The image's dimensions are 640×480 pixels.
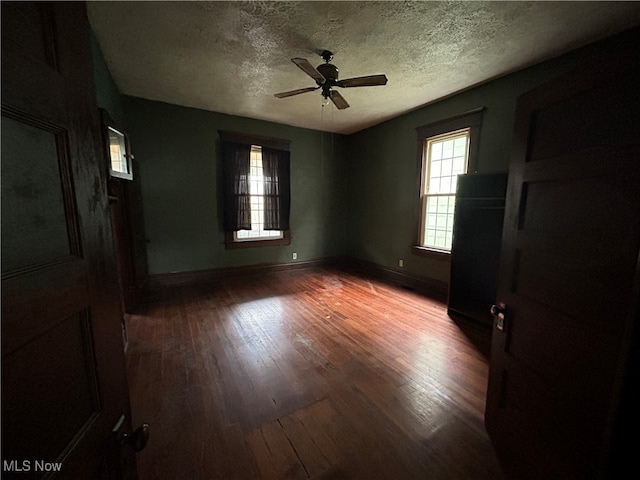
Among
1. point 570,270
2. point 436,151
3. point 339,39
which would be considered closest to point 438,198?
point 436,151

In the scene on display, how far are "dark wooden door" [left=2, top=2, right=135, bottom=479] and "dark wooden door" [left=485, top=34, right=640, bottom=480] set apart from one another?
4.88 ft

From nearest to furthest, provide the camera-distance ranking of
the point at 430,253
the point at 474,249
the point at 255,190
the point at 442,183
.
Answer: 1. the point at 474,249
2. the point at 442,183
3. the point at 430,253
4. the point at 255,190

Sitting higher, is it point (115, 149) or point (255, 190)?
point (115, 149)

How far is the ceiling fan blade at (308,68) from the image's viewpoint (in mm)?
2135

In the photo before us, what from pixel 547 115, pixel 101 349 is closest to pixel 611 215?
pixel 547 115

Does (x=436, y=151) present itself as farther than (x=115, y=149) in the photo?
Yes

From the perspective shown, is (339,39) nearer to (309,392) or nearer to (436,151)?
(436,151)

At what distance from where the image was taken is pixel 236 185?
14.4ft

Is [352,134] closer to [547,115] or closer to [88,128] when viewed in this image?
[547,115]

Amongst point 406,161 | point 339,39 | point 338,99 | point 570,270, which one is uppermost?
point 339,39

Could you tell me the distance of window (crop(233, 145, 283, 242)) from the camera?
4566 millimetres

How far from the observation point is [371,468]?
50.8 inches

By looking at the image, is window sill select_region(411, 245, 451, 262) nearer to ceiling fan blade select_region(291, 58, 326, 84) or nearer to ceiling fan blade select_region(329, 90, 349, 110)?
ceiling fan blade select_region(329, 90, 349, 110)

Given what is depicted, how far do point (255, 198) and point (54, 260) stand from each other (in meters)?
4.26
